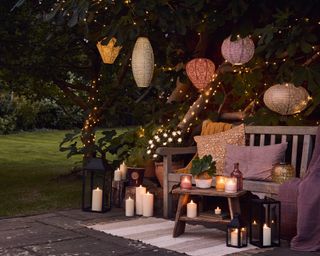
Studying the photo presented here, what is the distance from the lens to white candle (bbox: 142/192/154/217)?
582cm

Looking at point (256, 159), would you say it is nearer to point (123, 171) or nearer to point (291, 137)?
point (291, 137)

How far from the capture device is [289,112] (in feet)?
19.5

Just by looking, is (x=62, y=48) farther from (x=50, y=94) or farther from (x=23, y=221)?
(x=23, y=221)

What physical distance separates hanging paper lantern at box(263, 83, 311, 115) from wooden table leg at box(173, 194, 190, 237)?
60.1 inches

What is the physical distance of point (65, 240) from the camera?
4766mm

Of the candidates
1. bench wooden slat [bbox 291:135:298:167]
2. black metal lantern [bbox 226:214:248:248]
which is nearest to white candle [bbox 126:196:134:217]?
black metal lantern [bbox 226:214:248:248]

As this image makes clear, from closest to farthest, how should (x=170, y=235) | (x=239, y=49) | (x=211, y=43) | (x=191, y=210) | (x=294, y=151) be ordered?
(x=191, y=210)
(x=170, y=235)
(x=294, y=151)
(x=239, y=49)
(x=211, y=43)

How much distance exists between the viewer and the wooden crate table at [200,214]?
466cm

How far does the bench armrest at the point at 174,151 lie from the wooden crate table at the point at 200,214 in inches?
38.0

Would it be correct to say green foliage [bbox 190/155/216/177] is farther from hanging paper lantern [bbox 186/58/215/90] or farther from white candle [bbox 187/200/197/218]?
hanging paper lantern [bbox 186/58/215/90]

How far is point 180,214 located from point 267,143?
1581mm

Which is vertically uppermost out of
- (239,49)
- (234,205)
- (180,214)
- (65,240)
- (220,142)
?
(239,49)

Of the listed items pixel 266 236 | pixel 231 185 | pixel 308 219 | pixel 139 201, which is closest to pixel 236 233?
pixel 266 236

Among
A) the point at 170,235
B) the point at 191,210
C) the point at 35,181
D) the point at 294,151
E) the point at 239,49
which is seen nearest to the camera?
the point at 191,210
